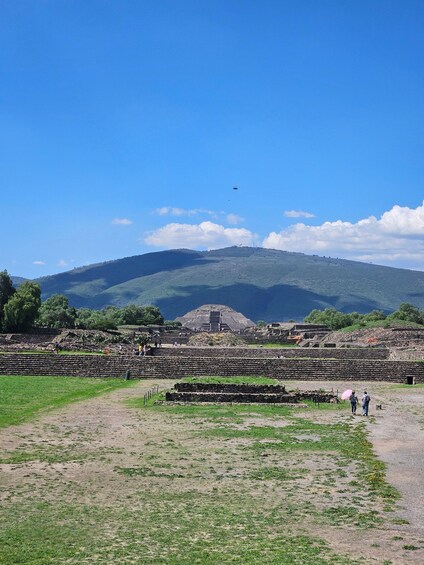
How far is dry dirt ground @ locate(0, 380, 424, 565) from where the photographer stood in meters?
12.0

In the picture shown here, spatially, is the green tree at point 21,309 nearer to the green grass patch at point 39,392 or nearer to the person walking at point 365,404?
the green grass patch at point 39,392

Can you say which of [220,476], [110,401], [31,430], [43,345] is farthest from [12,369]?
[220,476]

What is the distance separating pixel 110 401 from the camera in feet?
102

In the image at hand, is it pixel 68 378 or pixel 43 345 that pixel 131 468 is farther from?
pixel 43 345

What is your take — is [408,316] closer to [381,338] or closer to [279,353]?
[381,338]

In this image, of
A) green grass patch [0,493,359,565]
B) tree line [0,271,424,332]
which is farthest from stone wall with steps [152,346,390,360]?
green grass patch [0,493,359,565]

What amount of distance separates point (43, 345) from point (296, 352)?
20740 millimetres

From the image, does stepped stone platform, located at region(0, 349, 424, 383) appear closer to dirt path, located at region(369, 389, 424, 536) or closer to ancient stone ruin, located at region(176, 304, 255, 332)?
dirt path, located at region(369, 389, 424, 536)

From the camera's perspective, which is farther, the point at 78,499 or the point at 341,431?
the point at 341,431

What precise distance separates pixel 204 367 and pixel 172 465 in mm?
26251

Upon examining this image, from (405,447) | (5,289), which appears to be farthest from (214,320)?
(405,447)

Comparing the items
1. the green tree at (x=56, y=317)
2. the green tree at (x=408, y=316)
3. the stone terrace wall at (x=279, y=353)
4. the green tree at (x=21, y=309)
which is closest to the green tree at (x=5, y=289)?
the green tree at (x=21, y=309)

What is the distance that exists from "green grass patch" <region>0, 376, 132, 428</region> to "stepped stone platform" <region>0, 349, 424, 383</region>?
1.93 meters

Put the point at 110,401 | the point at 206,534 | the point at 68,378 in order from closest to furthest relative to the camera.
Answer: the point at 206,534 → the point at 110,401 → the point at 68,378
